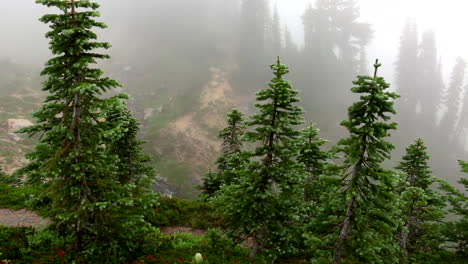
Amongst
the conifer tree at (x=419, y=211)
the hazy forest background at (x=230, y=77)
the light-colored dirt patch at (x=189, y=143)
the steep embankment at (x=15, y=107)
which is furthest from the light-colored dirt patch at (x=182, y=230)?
the steep embankment at (x=15, y=107)

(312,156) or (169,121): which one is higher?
(169,121)

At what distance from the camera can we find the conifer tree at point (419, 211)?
13.9 m

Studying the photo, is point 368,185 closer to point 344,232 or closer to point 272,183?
point 344,232

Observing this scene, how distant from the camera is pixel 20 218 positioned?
1543 centimetres

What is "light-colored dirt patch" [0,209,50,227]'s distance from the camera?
14812 millimetres

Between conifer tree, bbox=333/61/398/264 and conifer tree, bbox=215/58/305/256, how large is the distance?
6.79 feet

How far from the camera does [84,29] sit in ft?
25.9

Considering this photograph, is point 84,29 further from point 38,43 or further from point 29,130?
point 38,43

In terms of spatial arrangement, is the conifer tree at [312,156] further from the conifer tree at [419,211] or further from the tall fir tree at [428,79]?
the tall fir tree at [428,79]

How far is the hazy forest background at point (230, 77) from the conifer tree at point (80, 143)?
32.4 meters

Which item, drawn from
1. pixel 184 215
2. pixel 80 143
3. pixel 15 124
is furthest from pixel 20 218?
pixel 15 124

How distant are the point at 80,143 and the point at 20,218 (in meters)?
11.4

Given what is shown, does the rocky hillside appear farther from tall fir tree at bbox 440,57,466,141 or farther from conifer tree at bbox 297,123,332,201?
tall fir tree at bbox 440,57,466,141

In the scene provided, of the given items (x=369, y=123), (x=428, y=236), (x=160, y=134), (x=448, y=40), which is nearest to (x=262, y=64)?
(x=160, y=134)
